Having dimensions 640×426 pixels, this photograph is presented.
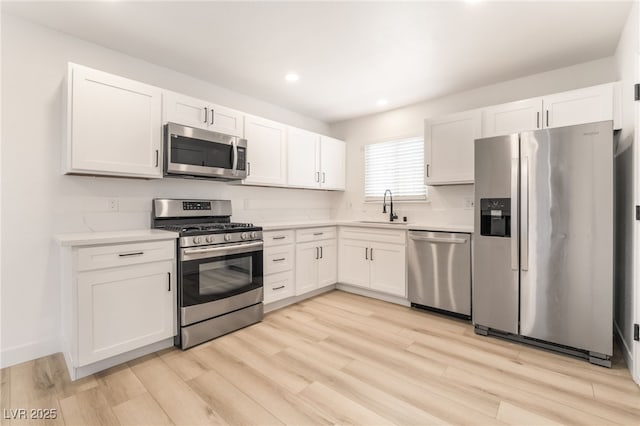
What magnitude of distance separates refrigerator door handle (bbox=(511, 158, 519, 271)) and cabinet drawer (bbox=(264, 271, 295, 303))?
2241mm

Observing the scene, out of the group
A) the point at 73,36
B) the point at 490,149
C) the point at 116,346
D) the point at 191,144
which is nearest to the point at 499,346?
the point at 490,149

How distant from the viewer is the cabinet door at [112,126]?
7.34 feet

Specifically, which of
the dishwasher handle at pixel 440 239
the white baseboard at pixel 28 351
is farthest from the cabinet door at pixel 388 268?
the white baseboard at pixel 28 351

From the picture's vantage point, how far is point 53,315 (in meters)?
→ 2.40

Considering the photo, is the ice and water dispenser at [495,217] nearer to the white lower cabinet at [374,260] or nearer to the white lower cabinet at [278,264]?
the white lower cabinet at [374,260]

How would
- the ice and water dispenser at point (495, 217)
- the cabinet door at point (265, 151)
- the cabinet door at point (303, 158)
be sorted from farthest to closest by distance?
the cabinet door at point (303, 158) → the cabinet door at point (265, 151) → the ice and water dispenser at point (495, 217)

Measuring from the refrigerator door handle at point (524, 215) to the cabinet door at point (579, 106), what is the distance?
0.68 metres

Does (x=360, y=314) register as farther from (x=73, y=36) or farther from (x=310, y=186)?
(x=73, y=36)

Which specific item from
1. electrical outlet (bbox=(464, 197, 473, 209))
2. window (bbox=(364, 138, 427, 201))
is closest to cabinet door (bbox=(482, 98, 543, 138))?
electrical outlet (bbox=(464, 197, 473, 209))

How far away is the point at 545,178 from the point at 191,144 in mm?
3052

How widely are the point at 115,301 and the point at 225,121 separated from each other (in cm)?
194

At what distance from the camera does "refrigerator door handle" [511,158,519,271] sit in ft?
8.43

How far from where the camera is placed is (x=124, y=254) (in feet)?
7.18

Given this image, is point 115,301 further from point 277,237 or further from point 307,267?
point 307,267
